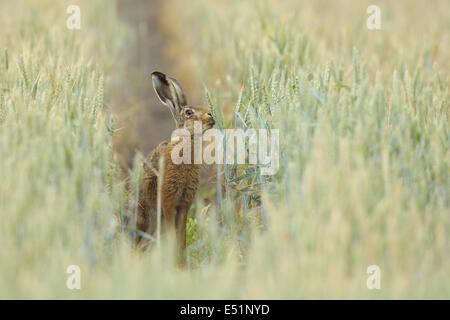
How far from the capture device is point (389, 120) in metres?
3.28

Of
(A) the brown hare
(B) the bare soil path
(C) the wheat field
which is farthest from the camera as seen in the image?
(B) the bare soil path

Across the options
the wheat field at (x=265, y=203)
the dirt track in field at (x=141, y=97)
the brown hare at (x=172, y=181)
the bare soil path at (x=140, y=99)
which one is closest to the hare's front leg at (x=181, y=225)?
the brown hare at (x=172, y=181)

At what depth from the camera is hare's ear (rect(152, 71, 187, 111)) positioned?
11.9ft

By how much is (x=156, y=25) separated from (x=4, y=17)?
291 cm

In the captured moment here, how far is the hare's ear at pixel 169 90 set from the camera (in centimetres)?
362

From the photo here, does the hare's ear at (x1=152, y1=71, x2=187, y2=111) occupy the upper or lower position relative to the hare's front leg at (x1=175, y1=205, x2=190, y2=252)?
upper

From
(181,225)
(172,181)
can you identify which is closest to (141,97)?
(172,181)

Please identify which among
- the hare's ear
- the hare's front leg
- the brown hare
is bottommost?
the hare's front leg

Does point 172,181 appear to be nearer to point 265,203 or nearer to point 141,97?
point 265,203

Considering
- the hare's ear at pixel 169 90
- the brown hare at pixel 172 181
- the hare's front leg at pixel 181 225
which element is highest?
the hare's ear at pixel 169 90

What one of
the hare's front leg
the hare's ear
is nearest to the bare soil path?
the hare's ear

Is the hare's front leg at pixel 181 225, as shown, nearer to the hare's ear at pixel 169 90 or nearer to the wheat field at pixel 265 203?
the wheat field at pixel 265 203

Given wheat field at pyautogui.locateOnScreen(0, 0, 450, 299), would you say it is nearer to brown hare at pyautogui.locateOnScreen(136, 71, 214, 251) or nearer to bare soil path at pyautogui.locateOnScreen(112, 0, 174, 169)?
brown hare at pyautogui.locateOnScreen(136, 71, 214, 251)

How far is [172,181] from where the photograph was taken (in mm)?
3508
